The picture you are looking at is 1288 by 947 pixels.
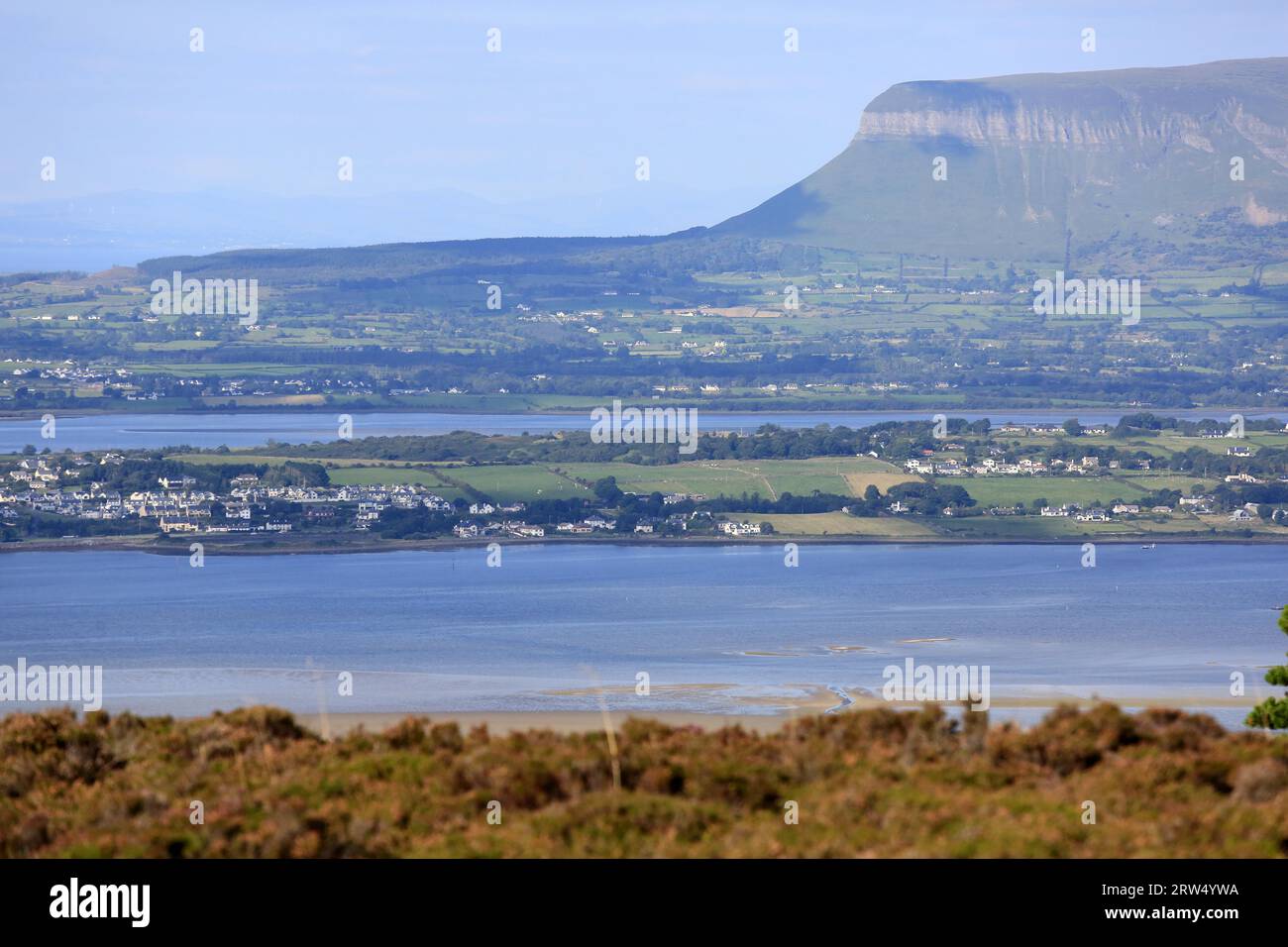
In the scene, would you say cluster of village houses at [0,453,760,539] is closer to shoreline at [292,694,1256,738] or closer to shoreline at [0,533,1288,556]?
shoreline at [0,533,1288,556]

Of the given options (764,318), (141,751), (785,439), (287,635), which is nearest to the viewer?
(141,751)

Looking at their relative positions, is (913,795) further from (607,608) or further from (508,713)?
(607,608)

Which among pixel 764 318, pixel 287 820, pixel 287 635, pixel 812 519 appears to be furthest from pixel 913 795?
pixel 764 318

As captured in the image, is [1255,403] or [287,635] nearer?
[287,635]

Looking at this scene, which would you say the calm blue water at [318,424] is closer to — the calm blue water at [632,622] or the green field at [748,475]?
the green field at [748,475]

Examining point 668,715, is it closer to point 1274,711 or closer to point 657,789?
point 1274,711

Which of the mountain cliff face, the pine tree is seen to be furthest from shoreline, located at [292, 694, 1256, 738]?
the mountain cliff face
